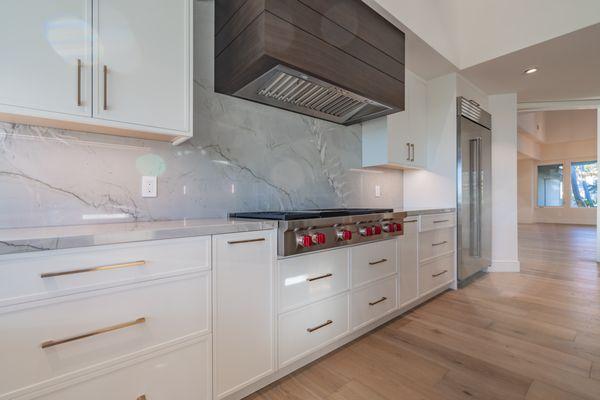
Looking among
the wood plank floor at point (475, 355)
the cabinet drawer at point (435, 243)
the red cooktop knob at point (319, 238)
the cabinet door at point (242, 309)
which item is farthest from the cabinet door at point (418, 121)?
the cabinet door at point (242, 309)

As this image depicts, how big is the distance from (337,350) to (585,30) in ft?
10.8

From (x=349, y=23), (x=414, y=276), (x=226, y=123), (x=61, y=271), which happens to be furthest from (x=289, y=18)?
(x=414, y=276)

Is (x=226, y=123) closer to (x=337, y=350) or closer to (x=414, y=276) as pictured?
(x=337, y=350)

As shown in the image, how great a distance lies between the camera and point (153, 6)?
4.37 ft

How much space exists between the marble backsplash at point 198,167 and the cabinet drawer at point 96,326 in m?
0.59

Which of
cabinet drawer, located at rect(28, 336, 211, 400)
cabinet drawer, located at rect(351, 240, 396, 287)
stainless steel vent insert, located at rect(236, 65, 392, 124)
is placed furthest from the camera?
cabinet drawer, located at rect(351, 240, 396, 287)

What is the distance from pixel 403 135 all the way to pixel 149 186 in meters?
2.44

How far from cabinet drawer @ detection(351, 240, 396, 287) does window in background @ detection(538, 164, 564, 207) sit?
11248mm

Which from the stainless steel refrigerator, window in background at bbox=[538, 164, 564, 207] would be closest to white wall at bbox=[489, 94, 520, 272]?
the stainless steel refrigerator

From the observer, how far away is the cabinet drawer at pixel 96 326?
0.87 meters

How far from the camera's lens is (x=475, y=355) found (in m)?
1.85

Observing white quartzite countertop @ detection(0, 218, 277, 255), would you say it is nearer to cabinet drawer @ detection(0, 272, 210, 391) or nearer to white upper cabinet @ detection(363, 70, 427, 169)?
cabinet drawer @ detection(0, 272, 210, 391)

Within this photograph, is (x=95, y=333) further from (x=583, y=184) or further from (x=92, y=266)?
(x=583, y=184)

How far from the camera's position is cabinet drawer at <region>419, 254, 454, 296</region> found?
8.61 feet
